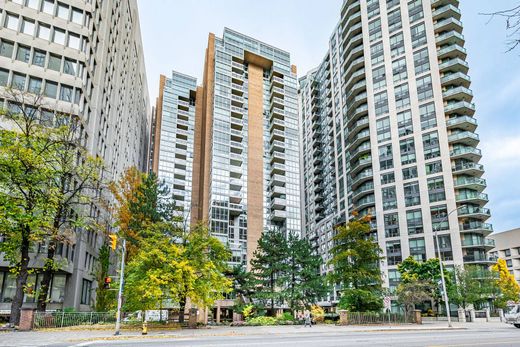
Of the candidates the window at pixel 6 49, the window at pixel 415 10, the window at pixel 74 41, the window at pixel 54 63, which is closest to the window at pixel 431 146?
the window at pixel 415 10

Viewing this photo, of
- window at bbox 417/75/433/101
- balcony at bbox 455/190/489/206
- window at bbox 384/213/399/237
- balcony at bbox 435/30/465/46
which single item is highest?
balcony at bbox 435/30/465/46

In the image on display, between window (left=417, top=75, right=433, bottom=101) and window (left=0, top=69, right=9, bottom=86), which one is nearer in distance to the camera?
window (left=0, top=69, right=9, bottom=86)

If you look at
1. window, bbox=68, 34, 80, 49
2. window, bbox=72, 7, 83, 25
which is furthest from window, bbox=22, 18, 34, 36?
window, bbox=72, 7, 83, 25

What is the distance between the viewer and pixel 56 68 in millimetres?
37312

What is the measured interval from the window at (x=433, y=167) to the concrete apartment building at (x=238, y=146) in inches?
1086

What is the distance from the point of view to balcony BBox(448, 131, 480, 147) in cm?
6854

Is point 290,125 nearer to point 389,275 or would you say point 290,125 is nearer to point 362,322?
point 389,275

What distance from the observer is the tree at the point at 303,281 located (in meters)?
39.9

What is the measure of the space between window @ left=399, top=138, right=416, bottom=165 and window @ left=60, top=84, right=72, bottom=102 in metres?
58.6

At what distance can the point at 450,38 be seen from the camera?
7319 cm

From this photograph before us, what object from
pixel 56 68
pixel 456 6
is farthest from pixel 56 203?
pixel 456 6

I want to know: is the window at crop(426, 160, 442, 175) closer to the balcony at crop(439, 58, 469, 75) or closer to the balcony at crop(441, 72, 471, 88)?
the balcony at crop(441, 72, 471, 88)

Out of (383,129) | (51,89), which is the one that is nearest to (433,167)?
(383,129)

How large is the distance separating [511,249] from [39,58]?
4570 inches
